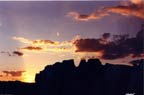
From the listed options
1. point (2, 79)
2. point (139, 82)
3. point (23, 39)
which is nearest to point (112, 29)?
point (139, 82)

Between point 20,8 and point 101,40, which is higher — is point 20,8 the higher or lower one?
the higher one

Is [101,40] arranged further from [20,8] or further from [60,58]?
[20,8]

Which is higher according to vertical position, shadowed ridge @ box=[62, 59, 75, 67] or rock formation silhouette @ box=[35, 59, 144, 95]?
shadowed ridge @ box=[62, 59, 75, 67]

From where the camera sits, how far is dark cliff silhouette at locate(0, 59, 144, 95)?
2205 mm

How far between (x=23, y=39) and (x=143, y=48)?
2.58 feet

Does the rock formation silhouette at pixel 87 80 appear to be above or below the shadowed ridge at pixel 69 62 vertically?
below

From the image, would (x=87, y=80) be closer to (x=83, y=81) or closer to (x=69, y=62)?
(x=83, y=81)

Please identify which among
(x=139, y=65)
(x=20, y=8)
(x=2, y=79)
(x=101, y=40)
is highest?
(x=20, y=8)

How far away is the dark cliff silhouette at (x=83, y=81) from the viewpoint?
7.23 feet

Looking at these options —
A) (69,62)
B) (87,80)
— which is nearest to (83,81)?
(87,80)

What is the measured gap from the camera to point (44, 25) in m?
2.21

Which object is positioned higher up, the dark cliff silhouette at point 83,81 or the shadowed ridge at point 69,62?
the shadowed ridge at point 69,62

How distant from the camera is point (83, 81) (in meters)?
2.21

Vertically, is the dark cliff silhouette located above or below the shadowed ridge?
below
